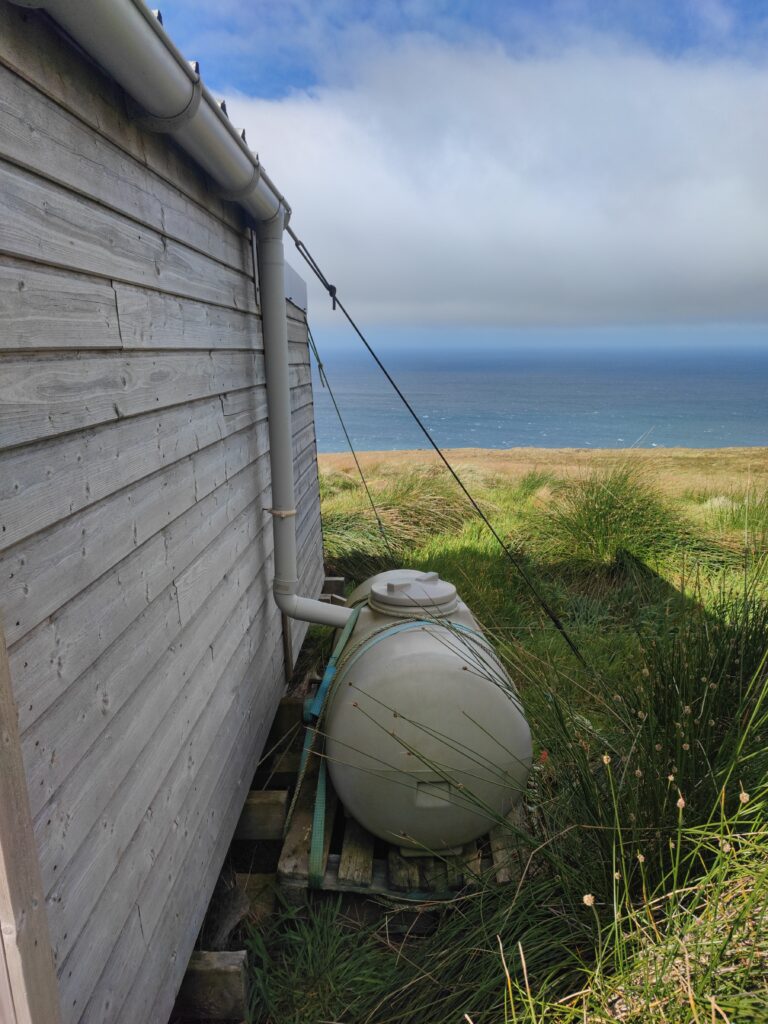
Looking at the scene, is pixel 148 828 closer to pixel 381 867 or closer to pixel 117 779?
pixel 117 779

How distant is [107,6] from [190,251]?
118 centimetres

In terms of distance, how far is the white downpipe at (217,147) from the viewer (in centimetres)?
160

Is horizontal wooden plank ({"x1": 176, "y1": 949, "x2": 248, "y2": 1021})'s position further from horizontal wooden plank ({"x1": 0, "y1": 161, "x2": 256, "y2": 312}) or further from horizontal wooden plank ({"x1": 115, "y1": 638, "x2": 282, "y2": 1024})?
horizontal wooden plank ({"x1": 0, "y1": 161, "x2": 256, "y2": 312})

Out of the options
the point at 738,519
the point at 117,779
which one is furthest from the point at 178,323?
the point at 738,519

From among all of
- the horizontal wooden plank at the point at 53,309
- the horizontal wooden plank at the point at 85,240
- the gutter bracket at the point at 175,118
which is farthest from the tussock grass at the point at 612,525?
the horizontal wooden plank at the point at 53,309

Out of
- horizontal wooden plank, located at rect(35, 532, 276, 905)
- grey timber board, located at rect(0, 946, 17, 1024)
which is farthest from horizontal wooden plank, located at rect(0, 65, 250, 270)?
grey timber board, located at rect(0, 946, 17, 1024)

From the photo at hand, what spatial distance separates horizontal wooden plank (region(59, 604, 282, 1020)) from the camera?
1.75 metres

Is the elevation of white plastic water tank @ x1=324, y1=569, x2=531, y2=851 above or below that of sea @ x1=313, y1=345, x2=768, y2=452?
above

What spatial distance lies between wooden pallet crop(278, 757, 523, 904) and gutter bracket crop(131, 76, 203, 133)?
292cm

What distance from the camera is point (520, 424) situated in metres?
66.2

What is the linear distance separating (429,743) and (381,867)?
0.67 meters

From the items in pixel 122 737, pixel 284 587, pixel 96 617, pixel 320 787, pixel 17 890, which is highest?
pixel 96 617

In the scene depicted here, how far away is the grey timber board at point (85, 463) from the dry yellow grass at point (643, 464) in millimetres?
7123

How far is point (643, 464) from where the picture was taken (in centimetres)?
993
